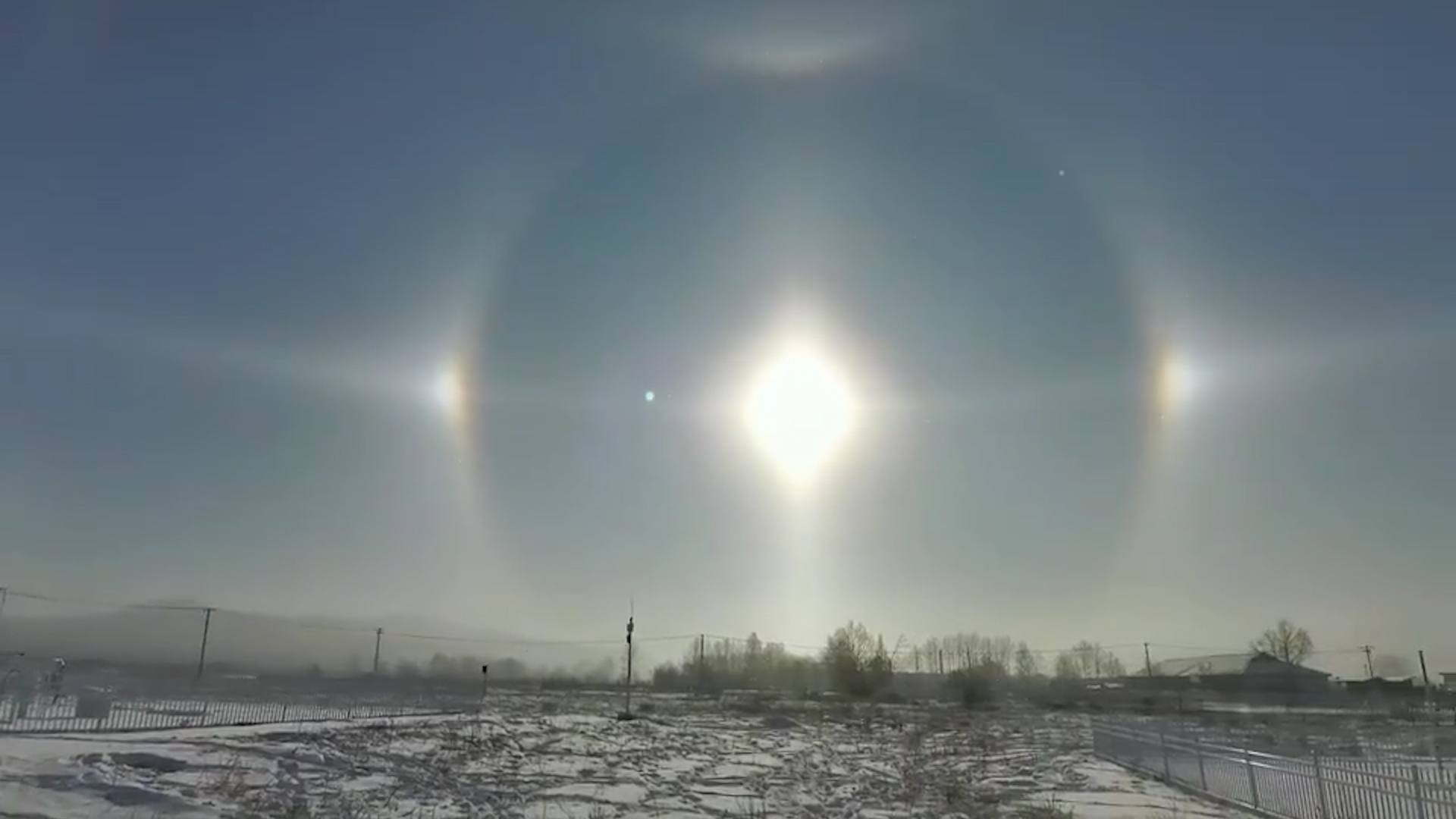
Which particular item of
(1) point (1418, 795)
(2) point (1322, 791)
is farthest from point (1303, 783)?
(1) point (1418, 795)

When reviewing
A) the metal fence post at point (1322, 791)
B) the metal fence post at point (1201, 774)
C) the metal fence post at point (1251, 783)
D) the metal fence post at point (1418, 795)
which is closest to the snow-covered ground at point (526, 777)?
the metal fence post at point (1201, 774)

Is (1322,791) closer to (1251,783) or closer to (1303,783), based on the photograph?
(1303,783)

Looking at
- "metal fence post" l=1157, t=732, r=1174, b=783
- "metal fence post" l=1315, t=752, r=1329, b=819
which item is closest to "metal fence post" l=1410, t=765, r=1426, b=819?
"metal fence post" l=1315, t=752, r=1329, b=819

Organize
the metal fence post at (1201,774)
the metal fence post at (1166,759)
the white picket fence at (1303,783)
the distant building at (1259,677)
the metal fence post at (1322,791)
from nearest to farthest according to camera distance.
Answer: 1. the white picket fence at (1303,783)
2. the metal fence post at (1322,791)
3. the metal fence post at (1201,774)
4. the metal fence post at (1166,759)
5. the distant building at (1259,677)

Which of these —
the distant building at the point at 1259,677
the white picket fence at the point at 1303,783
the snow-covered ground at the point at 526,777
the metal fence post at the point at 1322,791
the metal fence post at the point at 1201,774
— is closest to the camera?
the white picket fence at the point at 1303,783

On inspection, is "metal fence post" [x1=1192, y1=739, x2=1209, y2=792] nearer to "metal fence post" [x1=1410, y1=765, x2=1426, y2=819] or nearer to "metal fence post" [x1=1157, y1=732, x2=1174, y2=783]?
"metal fence post" [x1=1157, y1=732, x2=1174, y2=783]

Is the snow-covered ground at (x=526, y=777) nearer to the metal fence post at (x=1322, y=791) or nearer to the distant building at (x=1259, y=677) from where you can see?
the metal fence post at (x=1322, y=791)

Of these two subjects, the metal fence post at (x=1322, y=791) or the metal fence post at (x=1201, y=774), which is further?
the metal fence post at (x=1201, y=774)

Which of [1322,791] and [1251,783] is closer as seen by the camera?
[1322,791]
